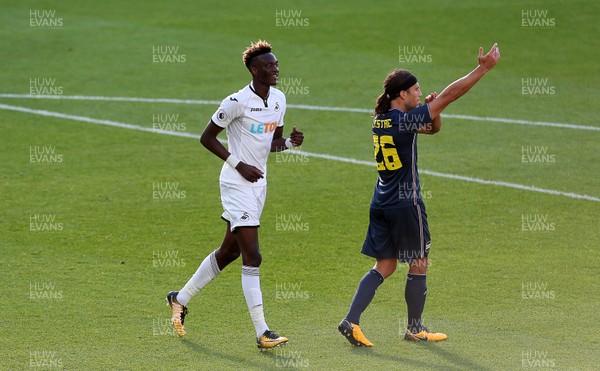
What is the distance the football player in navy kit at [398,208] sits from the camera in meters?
9.02

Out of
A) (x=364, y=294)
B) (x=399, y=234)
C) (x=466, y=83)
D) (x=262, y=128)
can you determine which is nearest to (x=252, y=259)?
(x=364, y=294)

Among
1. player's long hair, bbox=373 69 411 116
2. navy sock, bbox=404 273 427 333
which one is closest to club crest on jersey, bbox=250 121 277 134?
player's long hair, bbox=373 69 411 116

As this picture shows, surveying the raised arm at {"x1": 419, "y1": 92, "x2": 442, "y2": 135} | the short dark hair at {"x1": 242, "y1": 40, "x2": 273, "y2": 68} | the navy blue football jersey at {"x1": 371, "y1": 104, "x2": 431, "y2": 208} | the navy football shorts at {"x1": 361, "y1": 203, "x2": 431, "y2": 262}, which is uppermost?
the short dark hair at {"x1": 242, "y1": 40, "x2": 273, "y2": 68}

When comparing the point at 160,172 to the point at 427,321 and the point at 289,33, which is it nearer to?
the point at 427,321

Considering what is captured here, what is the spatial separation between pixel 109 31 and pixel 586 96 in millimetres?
11363

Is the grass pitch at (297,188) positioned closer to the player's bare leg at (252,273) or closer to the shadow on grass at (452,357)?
the shadow on grass at (452,357)

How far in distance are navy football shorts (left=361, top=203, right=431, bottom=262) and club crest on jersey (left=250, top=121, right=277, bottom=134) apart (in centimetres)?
117

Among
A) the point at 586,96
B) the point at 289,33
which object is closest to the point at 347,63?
the point at 289,33

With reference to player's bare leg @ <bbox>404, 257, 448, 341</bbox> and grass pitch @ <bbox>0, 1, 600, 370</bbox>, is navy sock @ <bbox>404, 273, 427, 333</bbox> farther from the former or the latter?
grass pitch @ <bbox>0, 1, 600, 370</bbox>

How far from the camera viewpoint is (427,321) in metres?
9.83

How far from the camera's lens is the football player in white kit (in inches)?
360

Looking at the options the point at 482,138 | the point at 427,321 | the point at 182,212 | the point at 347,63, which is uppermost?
the point at 347,63

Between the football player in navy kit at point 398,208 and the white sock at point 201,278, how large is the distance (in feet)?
4.45

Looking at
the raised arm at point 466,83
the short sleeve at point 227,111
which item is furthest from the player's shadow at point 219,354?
the raised arm at point 466,83
